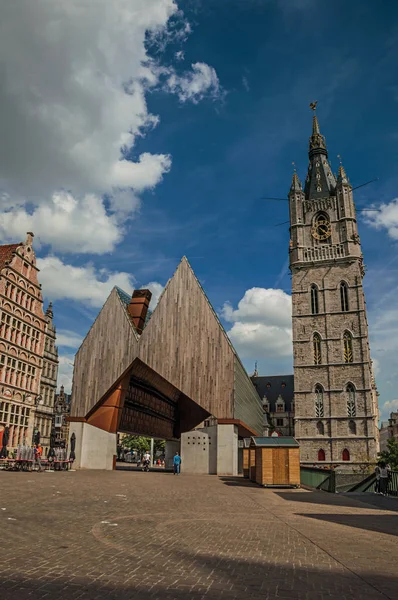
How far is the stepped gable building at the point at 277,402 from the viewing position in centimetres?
10438

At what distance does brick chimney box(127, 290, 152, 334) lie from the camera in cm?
4081

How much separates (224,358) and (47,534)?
27117 mm

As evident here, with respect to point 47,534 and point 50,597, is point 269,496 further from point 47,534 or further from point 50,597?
point 50,597

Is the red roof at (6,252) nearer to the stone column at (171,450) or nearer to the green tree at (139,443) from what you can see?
the stone column at (171,450)

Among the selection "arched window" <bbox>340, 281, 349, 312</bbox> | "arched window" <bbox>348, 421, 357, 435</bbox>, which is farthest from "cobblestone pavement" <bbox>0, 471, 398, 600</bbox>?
"arched window" <bbox>340, 281, 349, 312</bbox>

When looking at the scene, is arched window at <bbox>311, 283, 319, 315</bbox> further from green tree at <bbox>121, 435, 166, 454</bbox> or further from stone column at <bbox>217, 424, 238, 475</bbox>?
stone column at <bbox>217, 424, 238, 475</bbox>

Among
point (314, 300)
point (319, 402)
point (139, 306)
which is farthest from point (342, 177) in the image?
point (139, 306)

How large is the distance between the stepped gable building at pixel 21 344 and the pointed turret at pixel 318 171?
54.6 m

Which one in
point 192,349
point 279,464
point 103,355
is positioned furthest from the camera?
point 103,355

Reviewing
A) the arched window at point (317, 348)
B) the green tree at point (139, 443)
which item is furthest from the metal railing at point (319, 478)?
the green tree at point (139, 443)

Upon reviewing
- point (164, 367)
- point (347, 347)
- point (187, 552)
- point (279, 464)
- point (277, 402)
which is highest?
point (347, 347)

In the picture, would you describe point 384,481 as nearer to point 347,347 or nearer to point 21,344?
point 21,344

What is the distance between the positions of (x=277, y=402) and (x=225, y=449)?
75494mm

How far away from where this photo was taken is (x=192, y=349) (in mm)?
35344
